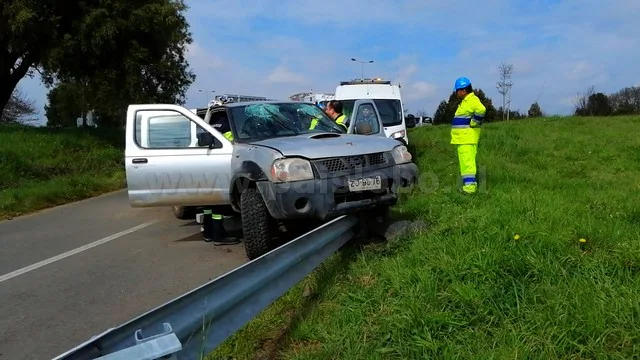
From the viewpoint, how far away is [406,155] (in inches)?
243

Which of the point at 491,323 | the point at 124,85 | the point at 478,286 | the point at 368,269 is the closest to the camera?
the point at 491,323

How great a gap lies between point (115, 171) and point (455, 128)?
39.2 ft

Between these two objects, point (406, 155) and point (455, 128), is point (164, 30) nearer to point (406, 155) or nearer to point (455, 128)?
point (455, 128)

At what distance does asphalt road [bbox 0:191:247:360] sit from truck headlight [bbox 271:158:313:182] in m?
1.33

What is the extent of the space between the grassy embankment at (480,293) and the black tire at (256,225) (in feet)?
2.62

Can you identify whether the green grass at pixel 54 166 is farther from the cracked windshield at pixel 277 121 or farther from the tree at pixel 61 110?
the tree at pixel 61 110

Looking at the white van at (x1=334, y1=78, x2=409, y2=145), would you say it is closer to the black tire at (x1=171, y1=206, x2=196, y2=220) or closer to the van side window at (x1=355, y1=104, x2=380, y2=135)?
the van side window at (x1=355, y1=104, x2=380, y2=135)

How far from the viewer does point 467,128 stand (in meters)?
8.23

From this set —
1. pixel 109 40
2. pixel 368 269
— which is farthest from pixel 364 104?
pixel 109 40

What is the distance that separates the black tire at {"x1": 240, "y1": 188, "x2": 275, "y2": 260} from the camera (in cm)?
570

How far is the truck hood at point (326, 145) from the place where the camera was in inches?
218

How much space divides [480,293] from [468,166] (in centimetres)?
452

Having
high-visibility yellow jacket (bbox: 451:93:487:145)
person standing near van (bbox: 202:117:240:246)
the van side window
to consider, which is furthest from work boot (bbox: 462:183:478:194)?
person standing near van (bbox: 202:117:240:246)

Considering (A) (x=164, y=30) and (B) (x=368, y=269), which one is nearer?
(B) (x=368, y=269)
